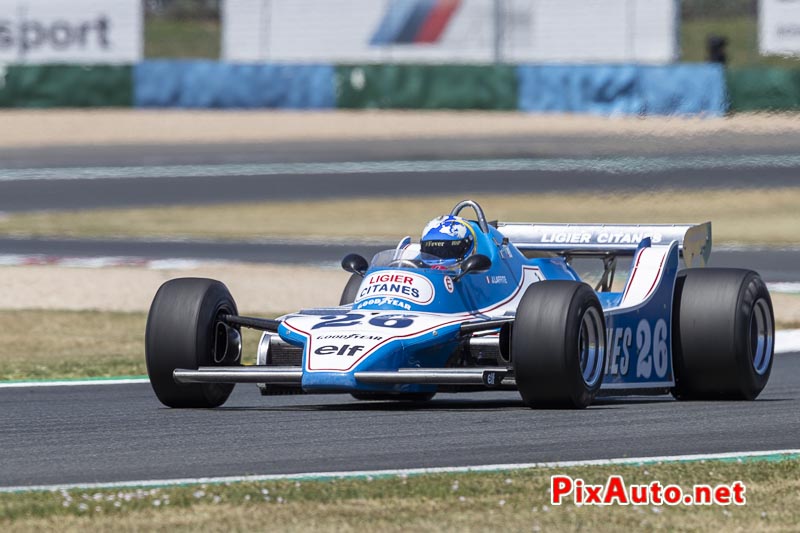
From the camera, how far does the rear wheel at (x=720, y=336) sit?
32.6ft

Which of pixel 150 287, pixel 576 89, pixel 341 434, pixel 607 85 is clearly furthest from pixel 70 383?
pixel 576 89

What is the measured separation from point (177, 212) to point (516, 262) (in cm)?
1718

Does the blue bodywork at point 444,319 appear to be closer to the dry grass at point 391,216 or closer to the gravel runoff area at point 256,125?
the dry grass at point 391,216

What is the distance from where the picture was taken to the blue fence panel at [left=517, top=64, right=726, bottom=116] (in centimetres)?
3444

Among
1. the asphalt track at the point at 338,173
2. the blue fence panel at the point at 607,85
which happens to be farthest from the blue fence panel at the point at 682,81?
the asphalt track at the point at 338,173

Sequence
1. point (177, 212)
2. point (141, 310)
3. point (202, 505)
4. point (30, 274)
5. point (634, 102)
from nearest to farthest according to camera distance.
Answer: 1. point (202, 505)
2. point (141, 310)
3. point (30, 274)
4. point (177, 212)
5. point (634, 102)

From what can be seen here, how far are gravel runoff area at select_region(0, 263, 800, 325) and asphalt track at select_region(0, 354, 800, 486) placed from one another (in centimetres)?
591

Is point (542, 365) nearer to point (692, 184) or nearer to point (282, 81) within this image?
point (692, 184)

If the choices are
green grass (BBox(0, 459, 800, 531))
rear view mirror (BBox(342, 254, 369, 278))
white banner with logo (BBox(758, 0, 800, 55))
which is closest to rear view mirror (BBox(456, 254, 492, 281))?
rear view mirror (BBox(342, 254, 369, 278))

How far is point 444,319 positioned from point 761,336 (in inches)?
93.0

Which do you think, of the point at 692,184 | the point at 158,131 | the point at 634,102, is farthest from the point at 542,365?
the point at 158,131

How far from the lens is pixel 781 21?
126 feet

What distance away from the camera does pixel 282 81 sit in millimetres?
40281

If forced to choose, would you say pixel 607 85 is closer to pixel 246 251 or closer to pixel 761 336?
pixel 246 251
